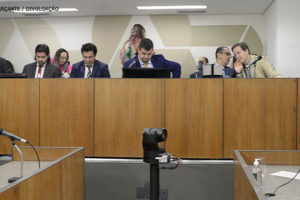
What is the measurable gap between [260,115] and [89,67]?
189 centimetres

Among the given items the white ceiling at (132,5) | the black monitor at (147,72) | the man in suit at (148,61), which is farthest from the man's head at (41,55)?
the white ceiling at (132,5)

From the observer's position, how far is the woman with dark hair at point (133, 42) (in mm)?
7504

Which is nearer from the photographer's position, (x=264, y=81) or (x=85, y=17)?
(x=264, y=81)

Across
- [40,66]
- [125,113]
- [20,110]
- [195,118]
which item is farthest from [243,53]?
[20,110]

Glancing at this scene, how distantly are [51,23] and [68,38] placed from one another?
0.50 meters

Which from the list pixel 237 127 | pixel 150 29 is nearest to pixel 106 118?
pixel 237 127

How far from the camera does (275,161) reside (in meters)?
2.56

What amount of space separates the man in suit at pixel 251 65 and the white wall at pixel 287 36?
2.10 metres

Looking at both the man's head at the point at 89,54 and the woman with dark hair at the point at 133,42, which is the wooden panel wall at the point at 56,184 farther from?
the woman with dark hair at the point at 133,42

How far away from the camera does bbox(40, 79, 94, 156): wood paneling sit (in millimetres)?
3445

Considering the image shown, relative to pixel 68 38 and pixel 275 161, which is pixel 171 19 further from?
pixel 275 161

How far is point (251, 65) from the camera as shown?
387cm

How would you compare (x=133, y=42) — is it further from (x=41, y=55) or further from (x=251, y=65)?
(x=251, y=65)

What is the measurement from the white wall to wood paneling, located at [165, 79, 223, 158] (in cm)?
325
